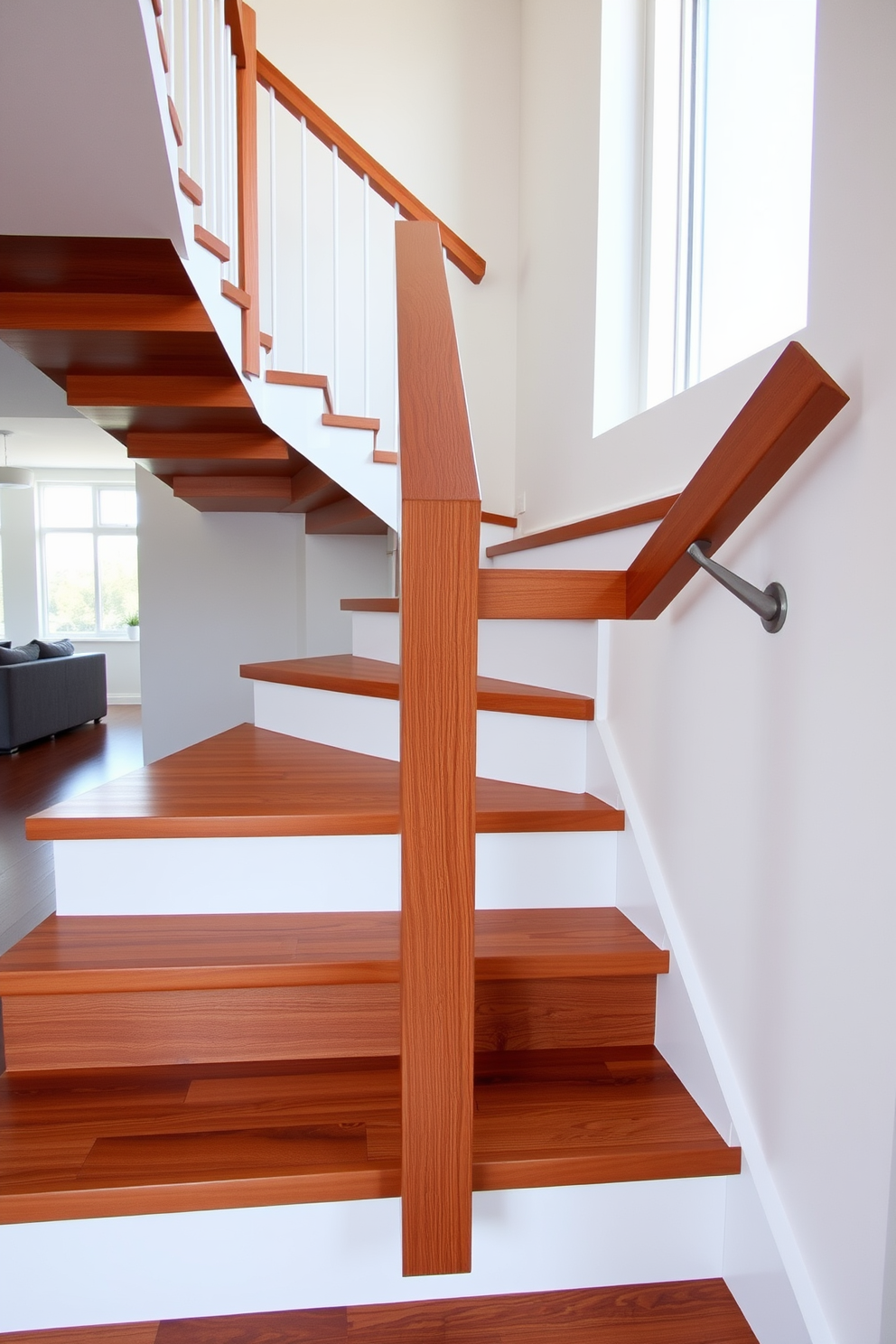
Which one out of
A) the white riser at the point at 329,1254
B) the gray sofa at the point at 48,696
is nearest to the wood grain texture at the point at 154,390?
the white riser at the point at 329,1254

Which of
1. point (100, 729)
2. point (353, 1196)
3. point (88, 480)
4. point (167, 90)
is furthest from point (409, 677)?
point (88, 480)

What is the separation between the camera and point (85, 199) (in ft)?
5.60

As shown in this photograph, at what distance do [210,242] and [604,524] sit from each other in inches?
46.9

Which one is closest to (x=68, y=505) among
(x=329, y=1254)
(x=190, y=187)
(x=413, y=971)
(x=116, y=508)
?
(x=116, y=508)

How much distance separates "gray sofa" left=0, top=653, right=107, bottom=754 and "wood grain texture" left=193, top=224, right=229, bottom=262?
4.21 metres

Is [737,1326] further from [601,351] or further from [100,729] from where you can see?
[100,729]

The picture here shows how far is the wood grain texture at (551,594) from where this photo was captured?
915 millimetres

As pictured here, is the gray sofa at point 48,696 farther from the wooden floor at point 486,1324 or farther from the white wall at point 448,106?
the wooden floor at point 486,1324

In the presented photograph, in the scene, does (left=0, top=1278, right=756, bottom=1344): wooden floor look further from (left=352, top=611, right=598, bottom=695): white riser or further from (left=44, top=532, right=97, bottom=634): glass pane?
(left=44, top=532, right=97, bottom=634): glass pane

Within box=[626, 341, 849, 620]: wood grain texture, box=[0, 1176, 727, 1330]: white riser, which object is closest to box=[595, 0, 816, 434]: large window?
box=[626, 341, 849, 620]: wood grain texture

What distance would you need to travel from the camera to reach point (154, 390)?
8.18 ft

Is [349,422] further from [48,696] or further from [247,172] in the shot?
[48,696]

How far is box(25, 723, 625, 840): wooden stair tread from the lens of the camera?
4.71ft

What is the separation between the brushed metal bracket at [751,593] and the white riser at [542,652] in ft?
2.26
